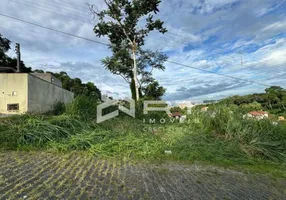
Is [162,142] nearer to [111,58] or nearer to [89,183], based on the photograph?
[89,183]

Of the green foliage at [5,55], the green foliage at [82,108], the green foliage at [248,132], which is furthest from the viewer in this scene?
the green foliage at [5,55]

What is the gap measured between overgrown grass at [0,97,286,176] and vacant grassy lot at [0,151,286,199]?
53 centimetres

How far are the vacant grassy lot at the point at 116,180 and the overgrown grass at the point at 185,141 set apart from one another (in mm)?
533

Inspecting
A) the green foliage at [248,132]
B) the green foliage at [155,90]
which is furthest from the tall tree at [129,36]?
the green foliage at [248,132]

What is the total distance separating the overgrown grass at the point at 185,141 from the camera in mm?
4676

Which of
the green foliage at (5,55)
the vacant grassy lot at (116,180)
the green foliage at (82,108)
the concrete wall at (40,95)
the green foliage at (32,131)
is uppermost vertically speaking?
the green foliage at (5,55)

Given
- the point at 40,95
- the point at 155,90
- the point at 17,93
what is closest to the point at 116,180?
the point at 17,93

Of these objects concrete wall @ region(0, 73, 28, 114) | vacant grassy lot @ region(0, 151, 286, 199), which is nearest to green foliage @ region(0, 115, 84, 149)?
vacant grassy lot @ region(0, 151, 286, 199)

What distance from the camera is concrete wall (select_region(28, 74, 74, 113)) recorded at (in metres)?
8.89

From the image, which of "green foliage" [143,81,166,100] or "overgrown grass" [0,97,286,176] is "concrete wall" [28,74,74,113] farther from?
"green foliage" [143,81,166,100]

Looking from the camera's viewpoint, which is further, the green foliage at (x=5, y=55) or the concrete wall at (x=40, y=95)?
the green foliage at (x=5, y=55)

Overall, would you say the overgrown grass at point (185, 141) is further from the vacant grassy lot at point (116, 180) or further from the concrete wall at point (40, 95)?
the concrete wall at point (40, 95)

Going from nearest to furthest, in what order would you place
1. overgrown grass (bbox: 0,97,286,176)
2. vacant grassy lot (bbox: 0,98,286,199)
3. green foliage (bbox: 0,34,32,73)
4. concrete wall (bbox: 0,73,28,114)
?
vacant grassy lot (bbox: 0,98,286,199) → overgrown grass (bbox: 0,97,286,176) → concrete wall (bbox: 0,73,28,114) → green foliage (bbox: 0,34,32,73)

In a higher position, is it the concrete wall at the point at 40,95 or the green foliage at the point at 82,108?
the concrete wall at the point at 40,95
